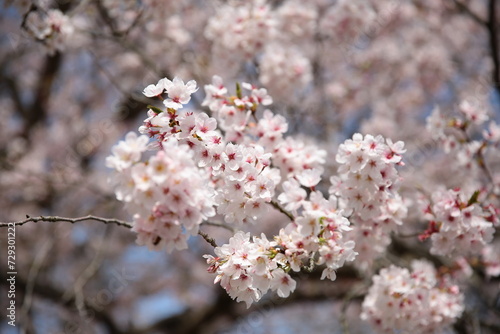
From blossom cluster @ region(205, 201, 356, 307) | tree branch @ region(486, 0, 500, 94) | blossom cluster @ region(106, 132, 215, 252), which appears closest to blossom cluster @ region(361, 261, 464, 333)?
blossom cluster @ region(205, 201, 356, 307)

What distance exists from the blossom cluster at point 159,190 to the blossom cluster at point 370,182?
2.84 feet

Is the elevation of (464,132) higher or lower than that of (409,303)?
higher

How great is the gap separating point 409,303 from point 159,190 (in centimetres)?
193

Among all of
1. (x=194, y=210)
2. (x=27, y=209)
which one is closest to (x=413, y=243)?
(x=194, y=210)

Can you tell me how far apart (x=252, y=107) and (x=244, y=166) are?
0.74 meters

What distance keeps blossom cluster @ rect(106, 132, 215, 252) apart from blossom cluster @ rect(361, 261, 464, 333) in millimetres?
1619

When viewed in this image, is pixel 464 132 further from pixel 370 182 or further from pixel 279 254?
pixel 279 254

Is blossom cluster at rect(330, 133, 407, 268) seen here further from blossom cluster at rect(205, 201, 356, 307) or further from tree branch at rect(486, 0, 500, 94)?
tree branch at rect(486, 0, 500, 94)

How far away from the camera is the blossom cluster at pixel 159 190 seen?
1.58m

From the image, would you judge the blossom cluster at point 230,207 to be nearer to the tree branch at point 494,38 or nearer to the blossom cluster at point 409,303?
the blossom cluster at point 409,303

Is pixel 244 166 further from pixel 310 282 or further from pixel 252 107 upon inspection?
pixel 310 282

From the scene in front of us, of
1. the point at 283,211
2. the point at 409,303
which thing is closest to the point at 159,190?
the point at 283,211

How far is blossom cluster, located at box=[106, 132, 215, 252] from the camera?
1.58 m

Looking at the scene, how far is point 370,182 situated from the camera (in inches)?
87.4
